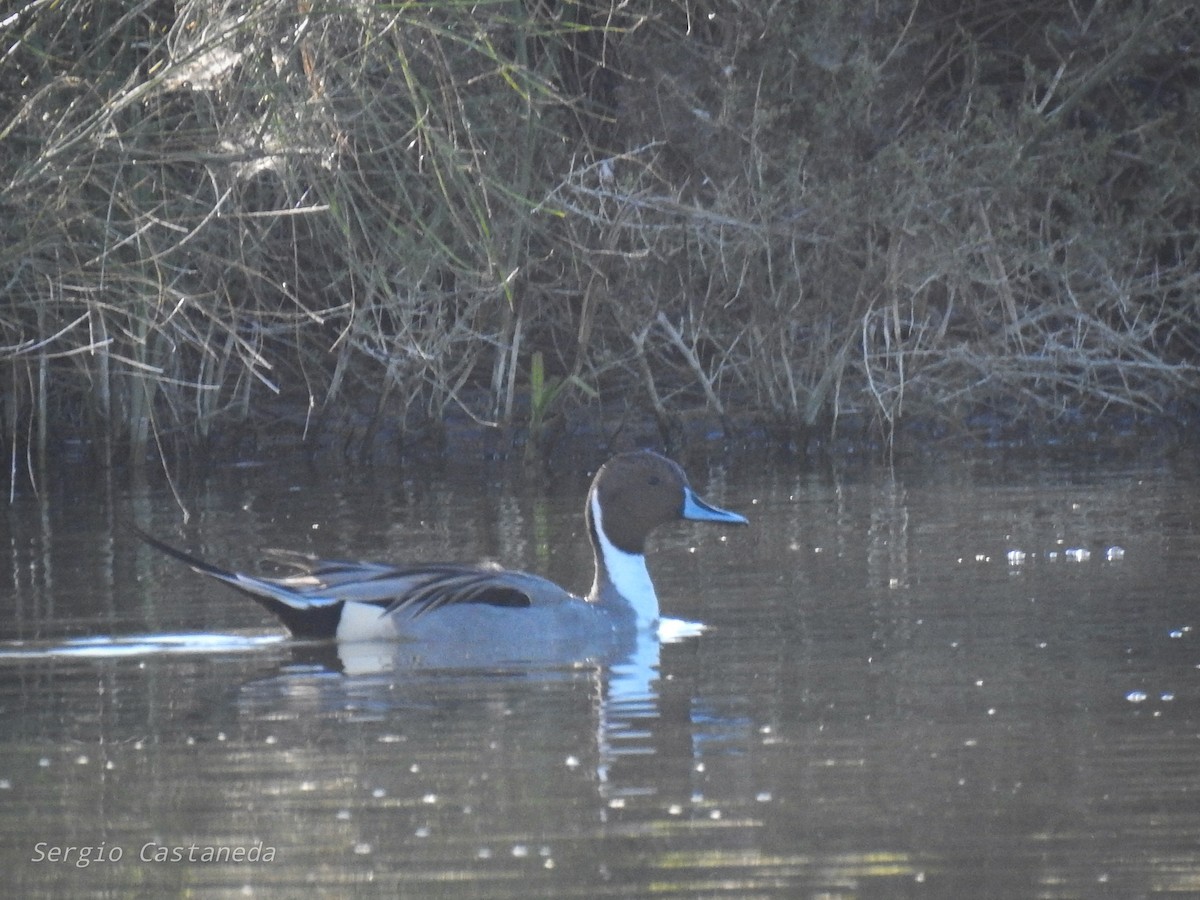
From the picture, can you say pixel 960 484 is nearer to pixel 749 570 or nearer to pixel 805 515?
pixel 805 515

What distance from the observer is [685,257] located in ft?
49.2

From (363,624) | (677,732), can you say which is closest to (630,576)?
(363,624)

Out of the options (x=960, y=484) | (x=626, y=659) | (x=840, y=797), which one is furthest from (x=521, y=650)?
(x=960, y=484)

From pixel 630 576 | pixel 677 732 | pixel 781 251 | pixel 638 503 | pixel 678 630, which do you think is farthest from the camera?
pixel 781 251

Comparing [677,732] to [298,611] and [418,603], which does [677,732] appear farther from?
[298,611]

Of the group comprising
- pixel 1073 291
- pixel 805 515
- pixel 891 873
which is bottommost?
pixel 891 873

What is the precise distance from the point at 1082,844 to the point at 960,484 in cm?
798

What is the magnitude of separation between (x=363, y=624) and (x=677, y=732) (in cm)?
233

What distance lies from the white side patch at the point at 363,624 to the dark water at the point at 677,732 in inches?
7.8

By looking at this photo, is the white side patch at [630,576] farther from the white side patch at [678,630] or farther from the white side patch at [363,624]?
the white side patch at [363,624]

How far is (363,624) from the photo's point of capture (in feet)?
27.4

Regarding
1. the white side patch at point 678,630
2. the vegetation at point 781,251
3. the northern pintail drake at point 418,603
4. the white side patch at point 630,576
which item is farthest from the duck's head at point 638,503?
the vegetation at point 781,251

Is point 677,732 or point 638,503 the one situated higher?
point 638,503

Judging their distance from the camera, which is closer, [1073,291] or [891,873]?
[891,873]
